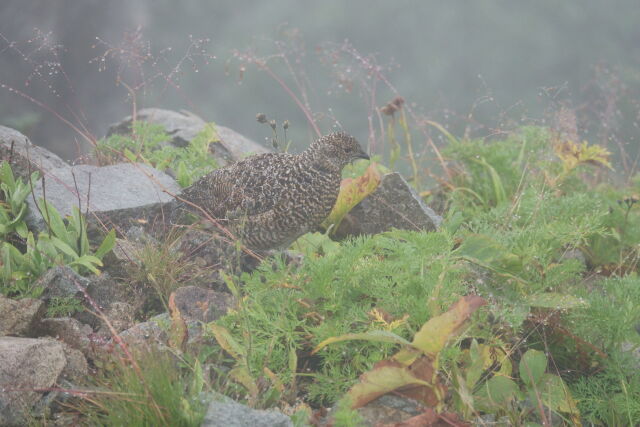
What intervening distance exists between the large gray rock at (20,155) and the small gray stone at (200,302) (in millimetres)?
1542

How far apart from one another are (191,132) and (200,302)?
392 centimetres

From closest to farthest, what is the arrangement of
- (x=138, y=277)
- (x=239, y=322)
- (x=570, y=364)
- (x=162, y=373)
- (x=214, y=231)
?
1. (x=162, y=373)
2. (x=239, y=322)
3. (x=570, y=364)
4. (x=138, y=277)
5. (x=214, y=231)

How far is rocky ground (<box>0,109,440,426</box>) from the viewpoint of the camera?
2771 millimetres

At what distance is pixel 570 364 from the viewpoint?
11.2ft

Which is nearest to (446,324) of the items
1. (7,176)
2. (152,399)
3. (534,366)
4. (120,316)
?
(534,366)

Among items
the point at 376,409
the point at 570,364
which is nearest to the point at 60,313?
the point at 376,409

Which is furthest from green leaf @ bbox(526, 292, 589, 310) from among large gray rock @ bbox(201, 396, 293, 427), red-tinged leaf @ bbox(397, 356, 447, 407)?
large gray rock @ bbox(201, 396, 293, 427)

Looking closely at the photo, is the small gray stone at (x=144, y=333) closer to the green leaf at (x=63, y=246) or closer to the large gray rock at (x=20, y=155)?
the green leaf at (x=63, y=246)

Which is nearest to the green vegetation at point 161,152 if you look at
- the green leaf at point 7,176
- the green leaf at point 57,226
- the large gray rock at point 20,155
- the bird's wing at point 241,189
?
the large gray rock at point 20,155

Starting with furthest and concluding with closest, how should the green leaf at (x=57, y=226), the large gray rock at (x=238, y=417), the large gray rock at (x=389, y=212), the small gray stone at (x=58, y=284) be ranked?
the large gray rock at (x=389, y=212), the green leaf at (x=57, y=226), the small gray stone at (x=58, y=284), the large gray rock at (x=238, y=417)

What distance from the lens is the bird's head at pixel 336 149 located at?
14.1ft

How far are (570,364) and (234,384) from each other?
71.0 inches

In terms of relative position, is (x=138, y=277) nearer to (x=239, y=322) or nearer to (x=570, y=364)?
(x=239, y=322)

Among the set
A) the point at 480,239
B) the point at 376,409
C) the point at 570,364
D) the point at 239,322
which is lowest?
the point at 570,364
